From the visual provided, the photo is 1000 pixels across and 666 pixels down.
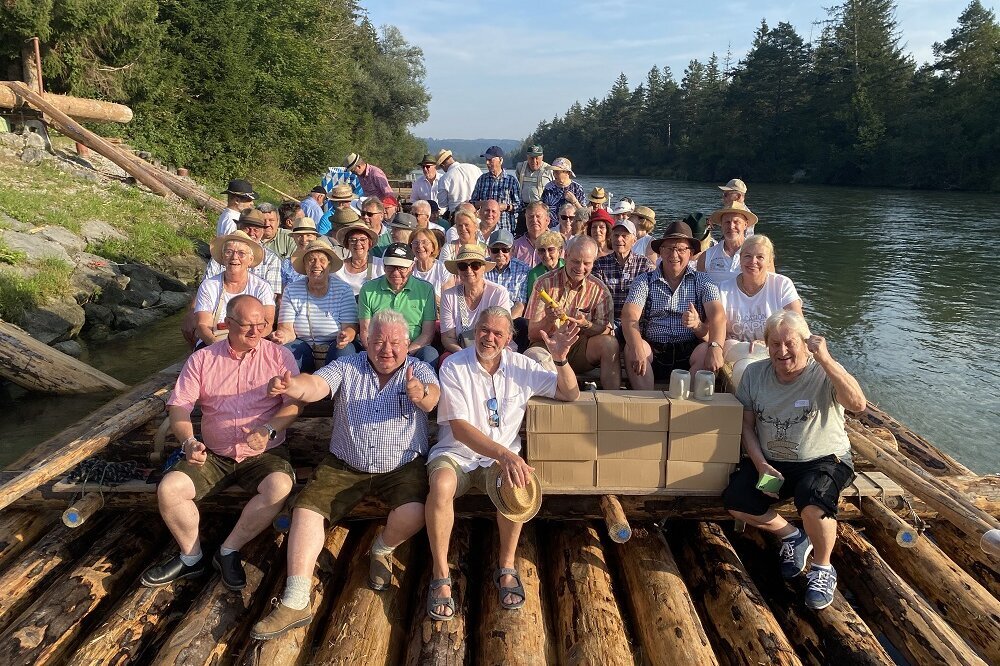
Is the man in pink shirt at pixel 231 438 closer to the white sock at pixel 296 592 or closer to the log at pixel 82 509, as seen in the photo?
the white sock at pixel 296 592

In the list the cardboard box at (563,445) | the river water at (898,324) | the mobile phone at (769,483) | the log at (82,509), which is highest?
the cardboard box at (563,445)

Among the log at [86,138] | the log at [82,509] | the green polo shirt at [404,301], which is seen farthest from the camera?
the log at [86,138]

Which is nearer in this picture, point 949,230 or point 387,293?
point 387,293

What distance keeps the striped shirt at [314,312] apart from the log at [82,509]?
6.25 ft

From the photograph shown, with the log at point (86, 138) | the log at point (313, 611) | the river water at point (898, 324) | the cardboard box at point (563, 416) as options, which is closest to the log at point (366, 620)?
the log at point (313, 611)

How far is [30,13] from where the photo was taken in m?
15.5

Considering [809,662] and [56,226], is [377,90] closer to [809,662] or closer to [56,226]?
[56,226]

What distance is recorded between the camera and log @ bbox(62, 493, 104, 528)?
12.9ft

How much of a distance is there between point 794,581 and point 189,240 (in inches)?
Result: 572

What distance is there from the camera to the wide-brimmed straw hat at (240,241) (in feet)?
18.4

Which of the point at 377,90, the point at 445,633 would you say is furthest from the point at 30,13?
the point at 377,90

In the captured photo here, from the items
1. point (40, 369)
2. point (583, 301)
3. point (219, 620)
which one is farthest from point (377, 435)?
point (40, 369)

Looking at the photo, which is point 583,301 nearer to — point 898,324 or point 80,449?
point 80,449

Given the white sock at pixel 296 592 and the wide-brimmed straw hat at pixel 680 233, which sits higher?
the wide-brimmed straw hat at pixel 680 233
